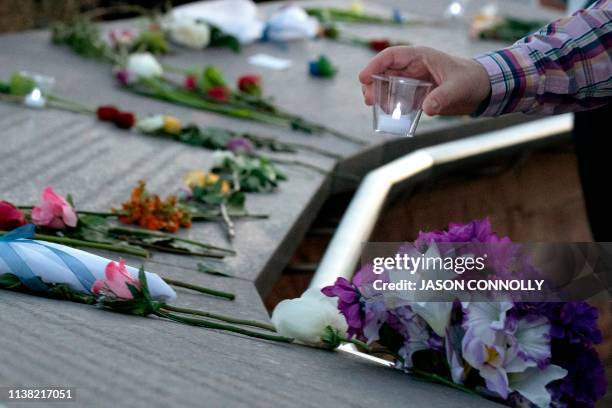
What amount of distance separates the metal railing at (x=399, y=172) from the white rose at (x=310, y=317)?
1.71 ft

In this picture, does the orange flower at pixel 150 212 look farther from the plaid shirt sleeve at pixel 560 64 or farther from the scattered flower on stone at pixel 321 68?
the scattered flower on stone at pixel 321 68

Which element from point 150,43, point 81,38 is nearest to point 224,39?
point 150,43

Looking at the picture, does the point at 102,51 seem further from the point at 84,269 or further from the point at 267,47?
the point at 84,269

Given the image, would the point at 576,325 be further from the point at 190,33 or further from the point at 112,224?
the point at 190,33

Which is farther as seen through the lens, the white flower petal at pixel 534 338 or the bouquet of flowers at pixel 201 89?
the bouquet of flowers at pixel 201 89

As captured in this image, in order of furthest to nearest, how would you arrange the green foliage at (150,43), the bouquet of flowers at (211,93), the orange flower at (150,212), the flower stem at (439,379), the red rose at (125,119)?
the green foliage at (150,43), the bouquet of flowers at (211,93), the red rose at (125,119), the orange flower at (150,212), the flower stem at (439,379)

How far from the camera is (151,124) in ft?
9.24

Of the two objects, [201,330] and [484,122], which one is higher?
[484,122]

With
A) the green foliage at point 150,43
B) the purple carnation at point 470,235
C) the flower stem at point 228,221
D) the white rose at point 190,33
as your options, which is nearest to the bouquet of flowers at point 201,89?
the green foliage at point 150,43

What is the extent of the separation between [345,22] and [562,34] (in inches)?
132

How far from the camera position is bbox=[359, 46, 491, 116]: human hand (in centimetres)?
145

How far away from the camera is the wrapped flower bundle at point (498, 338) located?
119 cm

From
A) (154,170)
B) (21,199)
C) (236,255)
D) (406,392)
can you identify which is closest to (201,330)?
(406,392)

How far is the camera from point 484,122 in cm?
353
